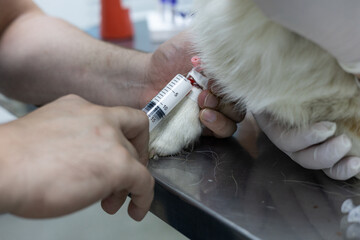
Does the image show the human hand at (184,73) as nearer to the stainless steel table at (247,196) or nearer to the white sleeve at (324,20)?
the stainless steel table at (247,196)

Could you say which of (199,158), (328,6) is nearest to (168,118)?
(199,158)

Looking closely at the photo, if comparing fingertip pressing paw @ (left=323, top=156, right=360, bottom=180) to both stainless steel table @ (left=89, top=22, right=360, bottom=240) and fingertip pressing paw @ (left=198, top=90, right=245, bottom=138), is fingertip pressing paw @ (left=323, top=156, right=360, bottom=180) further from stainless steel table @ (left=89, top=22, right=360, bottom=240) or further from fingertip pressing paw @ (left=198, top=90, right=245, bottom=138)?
fingertip pressing paw @ (left=198, top=90, right=245, bottom=138)

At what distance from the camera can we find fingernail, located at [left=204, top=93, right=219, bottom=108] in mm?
574

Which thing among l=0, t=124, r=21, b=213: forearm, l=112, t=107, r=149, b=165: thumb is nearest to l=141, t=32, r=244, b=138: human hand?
l=112, t=107, r=149, b=165: thumb

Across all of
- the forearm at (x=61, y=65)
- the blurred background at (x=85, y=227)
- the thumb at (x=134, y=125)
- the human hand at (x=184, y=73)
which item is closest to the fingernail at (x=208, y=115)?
the human hand at (x=184, y=73)

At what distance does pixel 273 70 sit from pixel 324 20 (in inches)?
3.4

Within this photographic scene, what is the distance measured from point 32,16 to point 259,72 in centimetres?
73

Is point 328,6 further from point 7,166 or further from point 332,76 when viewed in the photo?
point 7,166

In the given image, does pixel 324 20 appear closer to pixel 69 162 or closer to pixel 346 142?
pixel 346 142

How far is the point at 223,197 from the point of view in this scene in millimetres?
466

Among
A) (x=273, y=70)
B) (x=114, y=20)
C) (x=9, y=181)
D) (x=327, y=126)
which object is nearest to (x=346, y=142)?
(x=327, y=126)

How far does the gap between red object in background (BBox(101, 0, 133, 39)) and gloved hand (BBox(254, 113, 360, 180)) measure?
98cm

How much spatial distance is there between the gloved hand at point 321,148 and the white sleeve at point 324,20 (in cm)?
12

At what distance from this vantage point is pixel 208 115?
0.58 m
